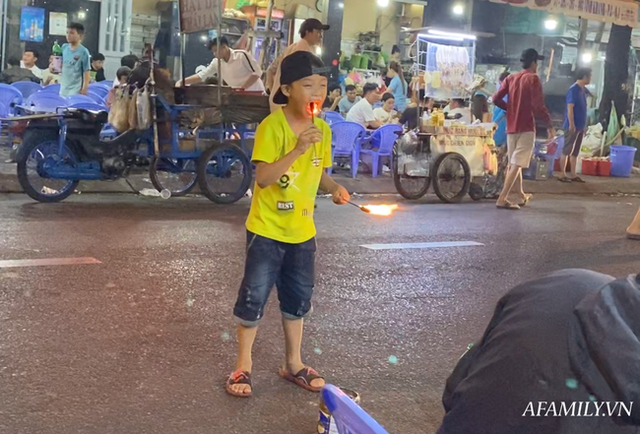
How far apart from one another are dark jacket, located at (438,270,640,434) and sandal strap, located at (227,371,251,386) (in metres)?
2.56

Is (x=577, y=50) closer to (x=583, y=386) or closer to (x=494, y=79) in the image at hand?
(x=494, y=79)

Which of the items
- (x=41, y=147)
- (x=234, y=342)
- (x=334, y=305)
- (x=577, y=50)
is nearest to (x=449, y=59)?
(x=41, y=147)

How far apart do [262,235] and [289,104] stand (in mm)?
676

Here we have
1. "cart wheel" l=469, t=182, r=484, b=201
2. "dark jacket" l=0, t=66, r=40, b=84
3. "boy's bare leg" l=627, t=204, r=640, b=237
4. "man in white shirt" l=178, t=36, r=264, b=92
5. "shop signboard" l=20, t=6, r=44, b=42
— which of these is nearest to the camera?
"boy's bare leg" l=627, t=204, r=640, b=237

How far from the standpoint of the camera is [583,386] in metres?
1.67

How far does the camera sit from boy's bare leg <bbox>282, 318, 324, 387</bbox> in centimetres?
448

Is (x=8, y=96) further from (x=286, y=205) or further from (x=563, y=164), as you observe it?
(x=563, y=164)

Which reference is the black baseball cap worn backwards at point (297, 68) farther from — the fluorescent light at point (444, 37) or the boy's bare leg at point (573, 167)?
the boy's bare leg at point (573, 167)

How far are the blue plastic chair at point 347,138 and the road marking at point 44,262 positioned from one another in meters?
6.30

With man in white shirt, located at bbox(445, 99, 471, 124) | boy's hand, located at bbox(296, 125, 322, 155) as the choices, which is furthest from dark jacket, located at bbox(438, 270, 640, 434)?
man in white shirt, located at bbox(445, 99, 471, 124)

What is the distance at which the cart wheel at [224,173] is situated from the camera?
1011cm

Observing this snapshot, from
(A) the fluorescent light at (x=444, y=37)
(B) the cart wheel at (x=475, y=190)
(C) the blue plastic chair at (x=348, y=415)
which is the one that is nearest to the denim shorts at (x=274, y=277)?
(C) the blue plastic chair at (x=348, y=415)

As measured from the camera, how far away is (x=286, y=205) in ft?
14.0

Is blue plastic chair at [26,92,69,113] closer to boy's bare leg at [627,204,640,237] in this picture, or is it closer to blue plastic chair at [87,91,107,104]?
blue plastic chair at [87,91,107,104]
